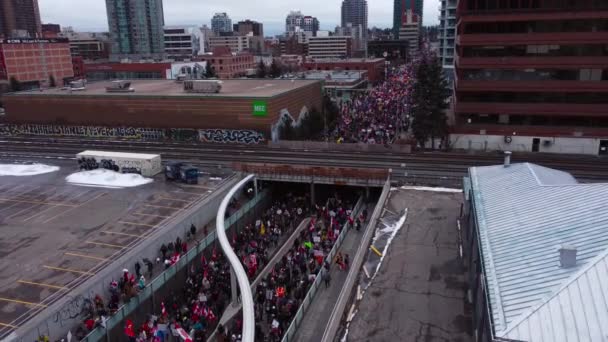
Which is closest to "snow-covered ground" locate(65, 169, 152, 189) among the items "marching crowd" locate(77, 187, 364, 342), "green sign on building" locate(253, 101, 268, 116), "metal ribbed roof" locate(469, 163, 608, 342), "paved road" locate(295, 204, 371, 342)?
"marching crowd" locate(77, 187, 364, 342)

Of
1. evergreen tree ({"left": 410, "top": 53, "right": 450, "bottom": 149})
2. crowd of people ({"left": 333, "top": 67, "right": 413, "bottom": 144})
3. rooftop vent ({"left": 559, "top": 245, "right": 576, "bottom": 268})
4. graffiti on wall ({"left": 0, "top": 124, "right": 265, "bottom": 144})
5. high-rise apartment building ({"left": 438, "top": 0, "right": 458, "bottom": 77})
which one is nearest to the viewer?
rooftop vent ({"left": 559, "top": 245, "right": 576, "bottom": 268})

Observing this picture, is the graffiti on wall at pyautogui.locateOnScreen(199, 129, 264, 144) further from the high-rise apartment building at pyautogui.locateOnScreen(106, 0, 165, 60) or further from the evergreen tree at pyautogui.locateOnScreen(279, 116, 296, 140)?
the high-rise apartment building at pyautogui.locateOnScreen(106, 0, 165, 60)

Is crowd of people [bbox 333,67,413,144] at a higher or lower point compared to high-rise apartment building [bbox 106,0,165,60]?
lower

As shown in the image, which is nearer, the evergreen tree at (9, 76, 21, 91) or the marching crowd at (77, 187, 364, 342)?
the marching crowd at (77, 187, 364, 342)

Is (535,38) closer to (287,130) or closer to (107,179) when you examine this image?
(287,130)

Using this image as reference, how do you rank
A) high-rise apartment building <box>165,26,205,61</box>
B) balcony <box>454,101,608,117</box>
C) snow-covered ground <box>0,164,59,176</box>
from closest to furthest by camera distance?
snow-covered ground <box>0,164,59,176</box>, balcony <box>454,101,608,117</box>, high-rise apartment building <box>165,26,205,61</box>

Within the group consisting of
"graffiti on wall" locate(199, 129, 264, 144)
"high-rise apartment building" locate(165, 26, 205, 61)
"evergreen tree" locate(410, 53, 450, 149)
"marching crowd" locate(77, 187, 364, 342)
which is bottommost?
"marching crowd" locate(77, 187, 364, 342)

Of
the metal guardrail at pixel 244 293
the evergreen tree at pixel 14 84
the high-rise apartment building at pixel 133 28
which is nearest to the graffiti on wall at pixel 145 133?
the metal guardrail at pixel 244 293
